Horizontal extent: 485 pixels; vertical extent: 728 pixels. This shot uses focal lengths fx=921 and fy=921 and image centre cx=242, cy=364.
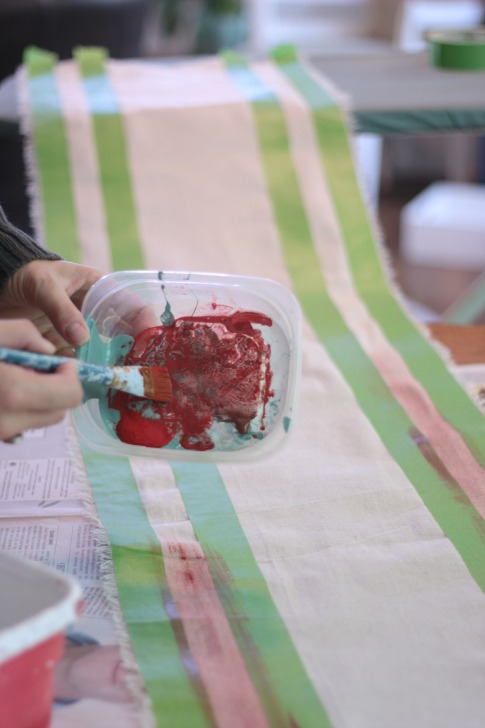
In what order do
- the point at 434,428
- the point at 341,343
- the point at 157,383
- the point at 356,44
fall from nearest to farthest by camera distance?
the point at 157,383, the point at 434,428, the point at 341,343, the point at 356,44

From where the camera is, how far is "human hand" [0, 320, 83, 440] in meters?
0.78

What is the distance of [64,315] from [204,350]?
17 centimetres

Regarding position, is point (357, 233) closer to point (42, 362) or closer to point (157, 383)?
point (157, 383)

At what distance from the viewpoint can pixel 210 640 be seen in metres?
0.87

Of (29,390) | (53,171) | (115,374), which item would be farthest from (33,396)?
(53,171)

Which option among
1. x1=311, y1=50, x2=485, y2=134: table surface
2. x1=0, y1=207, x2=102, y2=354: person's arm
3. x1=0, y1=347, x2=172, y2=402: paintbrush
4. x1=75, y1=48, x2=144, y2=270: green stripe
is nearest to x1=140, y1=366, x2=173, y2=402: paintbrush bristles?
x1=0, y1=347, x2=172, y2=402: paintbrush

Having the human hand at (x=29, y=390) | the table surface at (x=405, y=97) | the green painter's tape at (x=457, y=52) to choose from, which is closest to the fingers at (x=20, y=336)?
the human hand at (x=29, y=390)

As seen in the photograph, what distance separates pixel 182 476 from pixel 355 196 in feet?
2.68

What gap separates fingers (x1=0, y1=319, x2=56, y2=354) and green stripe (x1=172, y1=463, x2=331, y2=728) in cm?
31

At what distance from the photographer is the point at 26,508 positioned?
108 cm

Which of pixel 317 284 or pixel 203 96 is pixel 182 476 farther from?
pixel 203 96

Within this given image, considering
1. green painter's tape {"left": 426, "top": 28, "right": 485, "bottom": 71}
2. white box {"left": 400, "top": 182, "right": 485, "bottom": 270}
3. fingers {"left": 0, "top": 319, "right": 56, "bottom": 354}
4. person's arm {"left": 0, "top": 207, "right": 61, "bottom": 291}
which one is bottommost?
white box {"left": 400, "top": 182, "right": 485, "bottom": 270}

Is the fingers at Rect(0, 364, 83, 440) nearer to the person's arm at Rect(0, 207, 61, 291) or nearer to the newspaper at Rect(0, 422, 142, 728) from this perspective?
the newspaper at Rect(0, 422, 142, 728)

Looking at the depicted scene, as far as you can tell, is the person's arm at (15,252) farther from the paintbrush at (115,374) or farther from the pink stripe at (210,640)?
the pink stripe at (210,640)
